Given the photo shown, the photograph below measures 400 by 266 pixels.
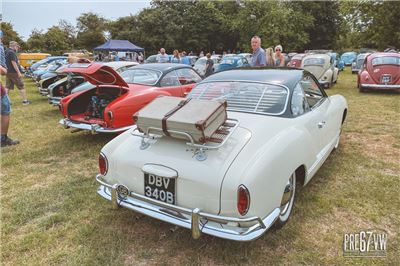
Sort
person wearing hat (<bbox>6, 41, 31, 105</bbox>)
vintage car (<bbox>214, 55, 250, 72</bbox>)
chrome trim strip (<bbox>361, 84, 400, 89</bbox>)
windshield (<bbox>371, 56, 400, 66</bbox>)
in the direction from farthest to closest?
vintage car (<bbox>214, 55, 250, 72</bbox>)
windshield (<bbox>371, 56, 400, 66</bbox>)
chrome trim strip (<bbox>361, 84, 400, 89</bbox>)
person wearing hat (<bbox>6, 41, 31, 105</bbox>)

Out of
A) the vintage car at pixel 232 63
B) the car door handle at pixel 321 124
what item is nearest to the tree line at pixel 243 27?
the vintage car at pixel 232 63

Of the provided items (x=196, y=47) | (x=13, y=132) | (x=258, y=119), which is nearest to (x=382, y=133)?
(x=258, y=119)

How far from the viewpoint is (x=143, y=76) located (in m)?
6.39

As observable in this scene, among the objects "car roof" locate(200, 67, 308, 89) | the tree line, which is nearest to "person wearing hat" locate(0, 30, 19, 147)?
"car roof" locate(200, 67, 308, 89)

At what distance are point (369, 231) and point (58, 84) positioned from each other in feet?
26.2

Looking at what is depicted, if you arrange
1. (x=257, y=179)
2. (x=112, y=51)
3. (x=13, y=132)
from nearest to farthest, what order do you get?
(x=257, y=179) < (x=13, y=132) < (x=112, y=51)

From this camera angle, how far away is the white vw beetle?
2289mm

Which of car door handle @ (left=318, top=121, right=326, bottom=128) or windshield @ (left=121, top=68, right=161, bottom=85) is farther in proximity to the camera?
windshield @ (left=121, top=68, right=161, bottom=85)

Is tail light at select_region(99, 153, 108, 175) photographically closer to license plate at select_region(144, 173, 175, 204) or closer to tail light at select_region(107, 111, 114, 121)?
license plate at select_region(144, 173, 175, 204)

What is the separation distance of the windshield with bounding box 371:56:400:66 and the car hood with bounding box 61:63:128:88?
9.42 m

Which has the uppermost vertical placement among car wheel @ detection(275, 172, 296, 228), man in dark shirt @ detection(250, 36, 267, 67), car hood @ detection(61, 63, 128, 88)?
man in dark shirt @ detection(250, 36, 267, 67)

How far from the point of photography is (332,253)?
262 centimetres

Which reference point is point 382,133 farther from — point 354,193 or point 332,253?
point 332,253

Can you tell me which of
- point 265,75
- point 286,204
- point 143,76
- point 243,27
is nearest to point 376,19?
point 243,27
